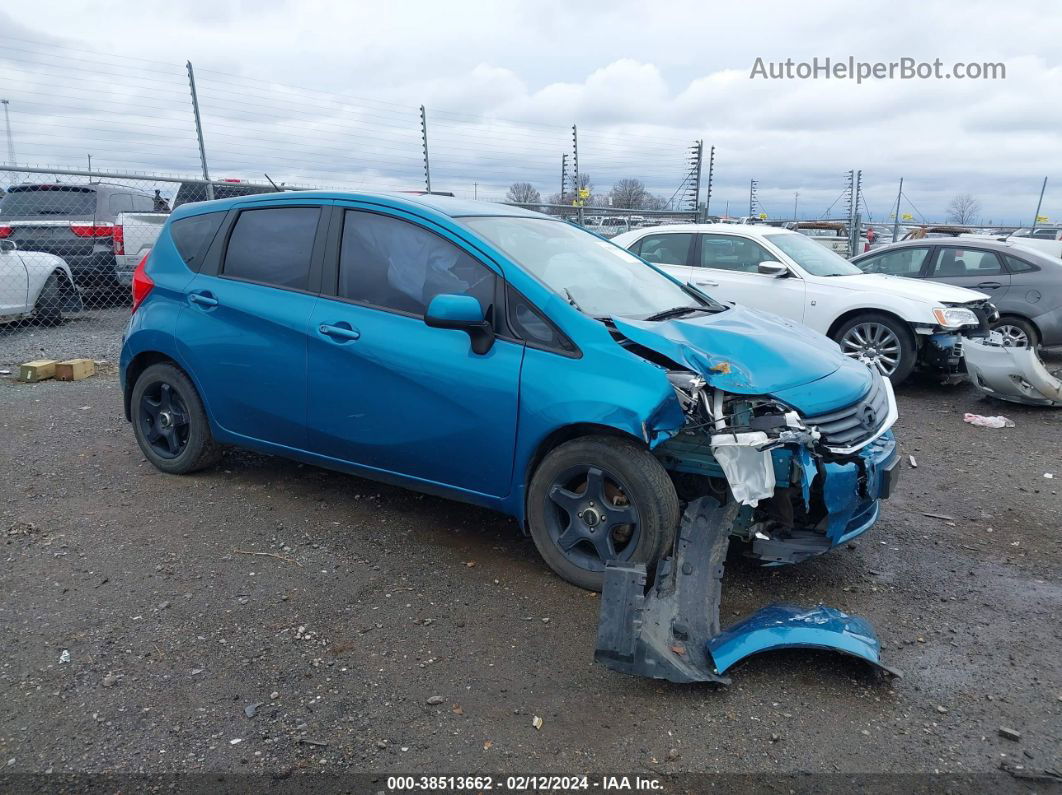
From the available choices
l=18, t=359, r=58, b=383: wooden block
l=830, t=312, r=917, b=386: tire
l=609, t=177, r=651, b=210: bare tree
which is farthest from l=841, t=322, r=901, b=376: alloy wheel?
l=609, t=177, r=651, b=210: bare tree

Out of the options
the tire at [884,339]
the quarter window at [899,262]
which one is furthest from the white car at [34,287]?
the quarter window at [899,262]

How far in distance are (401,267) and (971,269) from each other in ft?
25.7

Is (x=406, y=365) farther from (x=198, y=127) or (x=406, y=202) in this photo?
(x=198, y=127)

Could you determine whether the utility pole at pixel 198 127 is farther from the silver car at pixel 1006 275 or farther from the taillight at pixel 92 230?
the silver car at pixel 1006 275

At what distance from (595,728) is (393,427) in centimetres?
183

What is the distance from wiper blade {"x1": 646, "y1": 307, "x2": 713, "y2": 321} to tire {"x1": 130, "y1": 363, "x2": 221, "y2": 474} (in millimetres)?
2704

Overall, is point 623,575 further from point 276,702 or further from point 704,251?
point 704,251

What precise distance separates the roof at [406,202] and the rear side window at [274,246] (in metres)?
0.08

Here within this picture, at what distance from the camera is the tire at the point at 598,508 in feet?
11.1

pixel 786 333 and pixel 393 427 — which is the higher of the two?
pixel 786 333

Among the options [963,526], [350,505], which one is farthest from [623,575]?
[963,526]

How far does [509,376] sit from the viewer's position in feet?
12.0

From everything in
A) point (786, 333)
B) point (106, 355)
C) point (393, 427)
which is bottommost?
point (106, 355)

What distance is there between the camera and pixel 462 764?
2.55 meters
